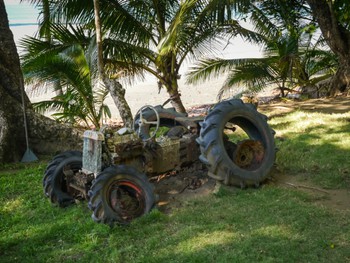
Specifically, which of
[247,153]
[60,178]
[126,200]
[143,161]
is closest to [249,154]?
[247,153]

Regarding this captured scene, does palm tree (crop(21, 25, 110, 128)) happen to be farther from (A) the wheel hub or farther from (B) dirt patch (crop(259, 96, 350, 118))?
(A) the wheel hub

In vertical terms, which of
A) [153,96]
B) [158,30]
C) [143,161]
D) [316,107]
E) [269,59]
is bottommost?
[143,161]

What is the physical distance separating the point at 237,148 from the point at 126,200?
5.03 feet

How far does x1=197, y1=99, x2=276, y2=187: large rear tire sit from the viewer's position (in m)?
4.75

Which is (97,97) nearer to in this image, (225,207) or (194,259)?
(225,207)

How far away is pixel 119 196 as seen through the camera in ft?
14.4

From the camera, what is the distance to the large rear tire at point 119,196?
412cm

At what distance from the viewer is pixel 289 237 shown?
3459 millimetres

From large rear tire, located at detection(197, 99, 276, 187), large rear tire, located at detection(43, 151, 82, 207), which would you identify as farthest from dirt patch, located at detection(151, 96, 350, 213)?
large rear tire, located at detection(43, 151, 82, 207)

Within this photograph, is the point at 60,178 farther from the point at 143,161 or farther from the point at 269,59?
the point at 269,59

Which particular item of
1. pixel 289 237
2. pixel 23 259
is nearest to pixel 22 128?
pixel 23 259

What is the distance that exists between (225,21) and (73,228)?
20.8 feet

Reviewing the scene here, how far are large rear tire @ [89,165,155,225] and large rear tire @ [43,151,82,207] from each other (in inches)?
30.5

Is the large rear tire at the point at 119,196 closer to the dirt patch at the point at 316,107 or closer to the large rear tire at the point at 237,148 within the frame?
the large rear tire at the point at 237,148
